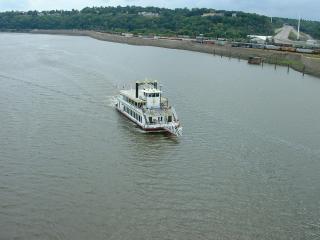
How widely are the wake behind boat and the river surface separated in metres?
1.17

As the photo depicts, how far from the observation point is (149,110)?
45812mm

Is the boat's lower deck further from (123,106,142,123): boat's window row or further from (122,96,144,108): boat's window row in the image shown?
(122,96,144,108): boat's window row

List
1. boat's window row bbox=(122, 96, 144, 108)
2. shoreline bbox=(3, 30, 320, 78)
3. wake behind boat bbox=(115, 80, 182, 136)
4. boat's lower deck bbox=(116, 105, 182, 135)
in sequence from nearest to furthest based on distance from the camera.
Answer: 1. boat's lower deck bbox=(116, 105, 182, 135)
2. wake behind boat bbox=(115, 80, 182, 136)
3. boat's window row bbox=(122, 96, 144, 108)
4. shoreline bbox=(3, 30, 320, 78)

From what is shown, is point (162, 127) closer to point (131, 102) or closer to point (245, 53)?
point (131, 102)

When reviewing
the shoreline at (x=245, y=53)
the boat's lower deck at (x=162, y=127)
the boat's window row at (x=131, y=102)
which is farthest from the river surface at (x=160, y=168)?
the shoreline at (x=245, y=53)

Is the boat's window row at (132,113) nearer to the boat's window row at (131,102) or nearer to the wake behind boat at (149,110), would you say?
the wake behind boat at (149,110)

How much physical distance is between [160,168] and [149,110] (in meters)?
12.3

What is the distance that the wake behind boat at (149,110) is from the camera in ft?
143

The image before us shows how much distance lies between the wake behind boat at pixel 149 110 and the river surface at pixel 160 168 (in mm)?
1168

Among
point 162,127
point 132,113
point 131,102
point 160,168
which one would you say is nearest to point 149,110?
point 162,127

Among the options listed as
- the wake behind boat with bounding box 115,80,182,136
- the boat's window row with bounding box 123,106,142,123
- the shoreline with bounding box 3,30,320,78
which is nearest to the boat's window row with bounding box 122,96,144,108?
the wake behind boat with bounding box 115,80,182,136

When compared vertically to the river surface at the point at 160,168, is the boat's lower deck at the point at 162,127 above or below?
above

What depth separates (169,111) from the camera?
45031mm

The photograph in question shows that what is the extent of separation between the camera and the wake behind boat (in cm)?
4369
